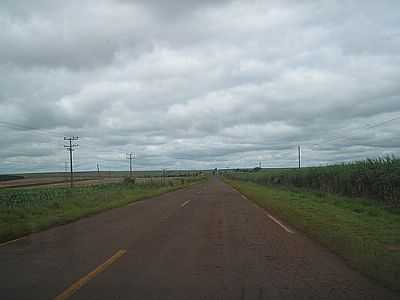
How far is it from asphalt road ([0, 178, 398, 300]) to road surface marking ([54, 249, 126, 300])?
0.06 ft

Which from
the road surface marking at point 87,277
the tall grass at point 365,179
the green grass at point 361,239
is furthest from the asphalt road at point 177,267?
the tall grass at point 365,179

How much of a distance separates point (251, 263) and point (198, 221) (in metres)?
7.79

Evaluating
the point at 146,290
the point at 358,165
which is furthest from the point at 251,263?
the point at 358,165

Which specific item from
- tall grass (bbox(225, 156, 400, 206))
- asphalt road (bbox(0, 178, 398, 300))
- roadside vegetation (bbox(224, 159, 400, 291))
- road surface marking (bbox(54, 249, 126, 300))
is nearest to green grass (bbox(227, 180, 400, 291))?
roadside vegetation (bbox(224, 159, 400, 291))

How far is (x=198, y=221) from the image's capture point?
15.9m

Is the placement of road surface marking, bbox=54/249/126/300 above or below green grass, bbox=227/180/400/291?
above

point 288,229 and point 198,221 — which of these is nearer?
point 288,229

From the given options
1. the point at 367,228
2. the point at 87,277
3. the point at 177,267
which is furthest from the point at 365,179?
the point at 87,277

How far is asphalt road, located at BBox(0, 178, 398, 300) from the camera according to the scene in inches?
243

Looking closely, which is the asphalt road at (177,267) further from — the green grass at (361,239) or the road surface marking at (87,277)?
the green grass at (361,239)

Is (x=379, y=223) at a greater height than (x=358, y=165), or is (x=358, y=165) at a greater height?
(x=358, y=165)

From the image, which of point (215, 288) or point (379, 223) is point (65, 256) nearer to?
point (215, 288)

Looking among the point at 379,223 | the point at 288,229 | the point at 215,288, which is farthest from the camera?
the point at 379,223

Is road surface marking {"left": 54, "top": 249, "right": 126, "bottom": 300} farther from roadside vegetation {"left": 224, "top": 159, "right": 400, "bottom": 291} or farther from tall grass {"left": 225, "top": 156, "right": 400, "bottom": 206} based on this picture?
tall grass {"left": 225, "top": 156, "right": 400, "bottom": 206}
